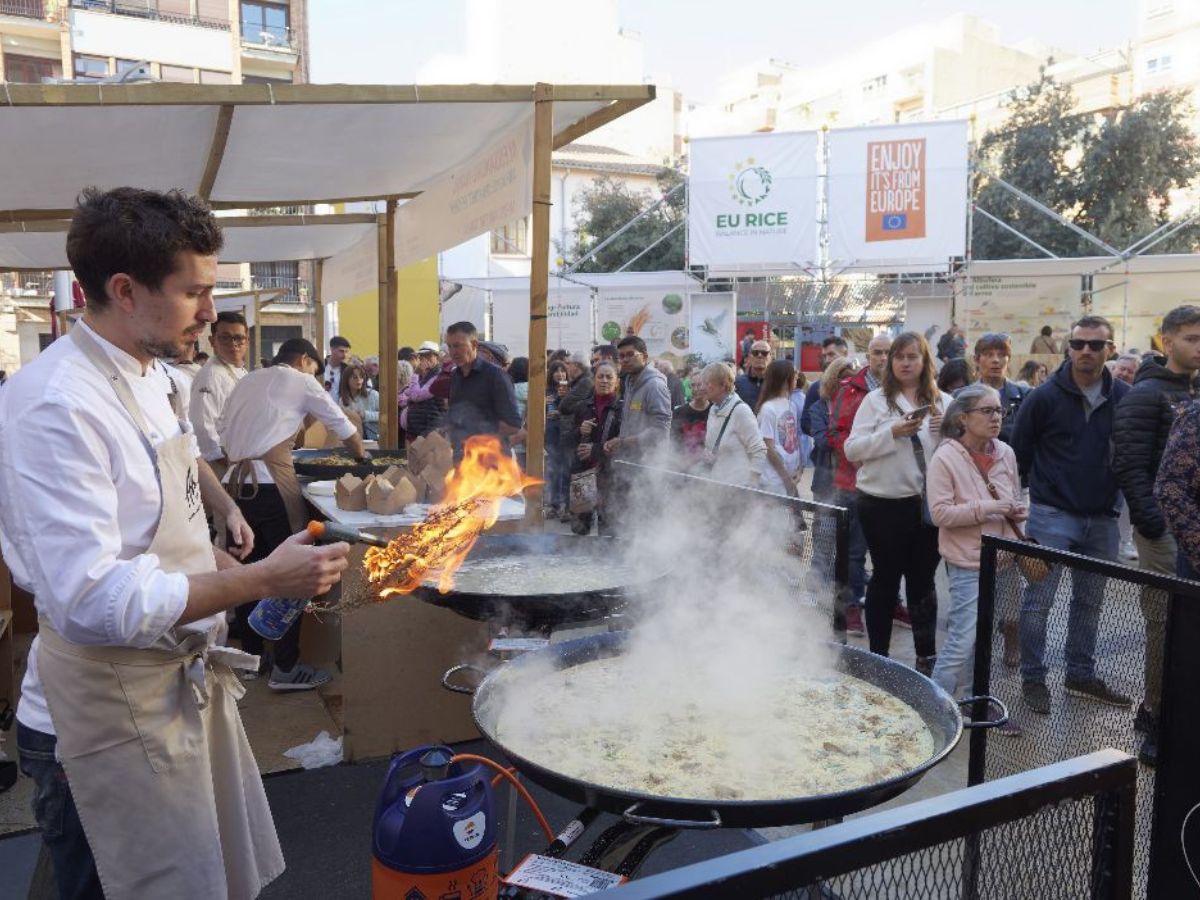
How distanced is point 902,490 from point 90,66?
39781 mm

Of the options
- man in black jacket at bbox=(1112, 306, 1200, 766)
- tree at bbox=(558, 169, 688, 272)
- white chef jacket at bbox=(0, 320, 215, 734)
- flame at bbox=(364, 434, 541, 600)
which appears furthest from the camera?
tree at bbox=(558, 169, 688, 272)

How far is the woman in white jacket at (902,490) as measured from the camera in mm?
4887

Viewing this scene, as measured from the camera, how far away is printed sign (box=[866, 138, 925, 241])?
620 inches

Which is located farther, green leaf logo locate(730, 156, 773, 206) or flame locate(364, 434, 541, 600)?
green leaf logo locate(730, 156, 773, 206)

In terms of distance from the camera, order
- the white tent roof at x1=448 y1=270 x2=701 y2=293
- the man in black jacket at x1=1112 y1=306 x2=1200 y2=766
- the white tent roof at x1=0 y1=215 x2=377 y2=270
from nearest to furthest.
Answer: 1. the man in black jacket at x1=1112 y1=306 x2=1200 y2=766
2. the white tent roof at x1=0 y1=215 x2=377 y2=270
3. the white tent roof at x1=448 y1=270 x2=701 y2=293

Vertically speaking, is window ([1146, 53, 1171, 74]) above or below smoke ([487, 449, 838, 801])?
above

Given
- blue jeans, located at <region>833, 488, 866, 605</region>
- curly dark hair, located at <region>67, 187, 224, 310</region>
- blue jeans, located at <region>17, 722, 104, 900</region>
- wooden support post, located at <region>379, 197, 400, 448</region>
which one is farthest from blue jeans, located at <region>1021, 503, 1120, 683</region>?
wooden support post, located at <region>379, 197, 400, 448</region>

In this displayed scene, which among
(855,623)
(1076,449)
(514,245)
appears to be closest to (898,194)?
(855,623)

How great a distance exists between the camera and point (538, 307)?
449 centimetres

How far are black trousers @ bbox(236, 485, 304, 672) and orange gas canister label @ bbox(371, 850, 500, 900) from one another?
3.35 m

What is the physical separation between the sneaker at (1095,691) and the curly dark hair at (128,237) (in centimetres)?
293

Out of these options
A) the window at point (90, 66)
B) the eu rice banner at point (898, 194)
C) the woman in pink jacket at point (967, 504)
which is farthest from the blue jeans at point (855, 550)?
the window at point (90, 66)

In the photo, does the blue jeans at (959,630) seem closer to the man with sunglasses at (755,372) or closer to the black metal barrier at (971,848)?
the black metal barrier at (971,848)

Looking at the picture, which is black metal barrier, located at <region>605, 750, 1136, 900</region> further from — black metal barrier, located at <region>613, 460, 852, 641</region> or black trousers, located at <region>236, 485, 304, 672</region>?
black trousers, located at <region>236, 485, 304, 672</region>
